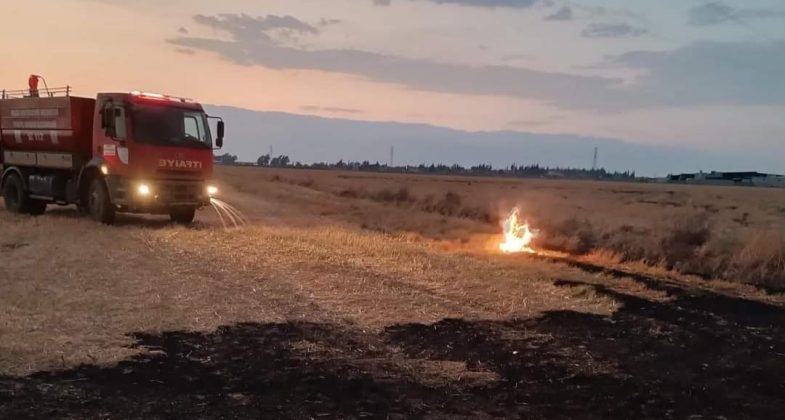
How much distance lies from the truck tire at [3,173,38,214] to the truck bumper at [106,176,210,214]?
4.56m

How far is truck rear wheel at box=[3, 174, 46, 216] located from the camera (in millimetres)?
20844

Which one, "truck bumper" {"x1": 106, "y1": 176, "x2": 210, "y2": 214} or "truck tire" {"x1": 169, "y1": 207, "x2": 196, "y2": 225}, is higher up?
"truck bumper" {"x1": 106, "y1": 176, "x2": 210, "y2": 214}

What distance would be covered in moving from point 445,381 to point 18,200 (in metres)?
17.9

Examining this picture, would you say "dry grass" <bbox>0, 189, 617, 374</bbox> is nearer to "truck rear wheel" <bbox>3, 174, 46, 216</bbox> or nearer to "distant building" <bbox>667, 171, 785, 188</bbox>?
"truck rear wheel" <bbox>3, 174, 46, 216</bbox>

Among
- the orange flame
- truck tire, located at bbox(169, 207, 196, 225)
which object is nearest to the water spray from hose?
truck tire, located at bbox(169, 207, 196, 225)

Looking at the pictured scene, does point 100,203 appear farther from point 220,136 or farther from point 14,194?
point 14,194

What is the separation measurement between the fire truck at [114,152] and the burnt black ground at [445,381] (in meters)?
9.61

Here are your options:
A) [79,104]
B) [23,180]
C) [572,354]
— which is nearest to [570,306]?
[572,354]

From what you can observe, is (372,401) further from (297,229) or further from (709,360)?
(297,229)

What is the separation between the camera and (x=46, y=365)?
7.34m

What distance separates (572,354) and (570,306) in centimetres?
280

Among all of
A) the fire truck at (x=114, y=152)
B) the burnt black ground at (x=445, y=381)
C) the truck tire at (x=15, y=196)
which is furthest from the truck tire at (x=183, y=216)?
the burnt black ground at (x=445, y=381)

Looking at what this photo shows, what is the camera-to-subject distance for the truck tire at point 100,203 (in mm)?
18109

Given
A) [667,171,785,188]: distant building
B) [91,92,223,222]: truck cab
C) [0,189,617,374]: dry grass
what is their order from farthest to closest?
[667,171,785,188]: distant building
[91,92,223,222]: truck cab
[0,189,617,374]: dry grass
